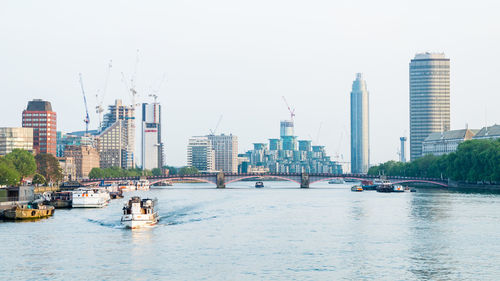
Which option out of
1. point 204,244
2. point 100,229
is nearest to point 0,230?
point 100,229

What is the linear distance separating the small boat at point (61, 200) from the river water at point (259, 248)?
21.2 metres

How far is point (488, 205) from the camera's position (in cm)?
13012

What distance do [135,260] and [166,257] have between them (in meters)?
3.06

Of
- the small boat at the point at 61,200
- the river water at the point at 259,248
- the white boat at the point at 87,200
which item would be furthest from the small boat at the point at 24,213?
the white boat at the point at 87,200

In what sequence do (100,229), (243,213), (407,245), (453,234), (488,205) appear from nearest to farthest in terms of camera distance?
1. (407,245)
2. (453,234)
3. (100,229)
4. (243,213)
5. (488,205)

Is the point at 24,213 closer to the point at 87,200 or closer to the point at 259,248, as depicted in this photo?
the point at 87,200

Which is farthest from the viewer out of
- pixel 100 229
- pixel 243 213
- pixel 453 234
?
pixel 243 213

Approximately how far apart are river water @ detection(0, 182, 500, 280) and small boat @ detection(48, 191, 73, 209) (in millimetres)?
21179

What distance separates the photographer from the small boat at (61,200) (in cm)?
13312

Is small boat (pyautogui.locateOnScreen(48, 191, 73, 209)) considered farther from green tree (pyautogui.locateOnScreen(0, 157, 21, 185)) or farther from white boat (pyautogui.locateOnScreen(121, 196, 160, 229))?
white boat (pyautogui.locateOnScreen(121, 196, 160, 229))

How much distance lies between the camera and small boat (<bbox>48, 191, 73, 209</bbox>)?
437 feet

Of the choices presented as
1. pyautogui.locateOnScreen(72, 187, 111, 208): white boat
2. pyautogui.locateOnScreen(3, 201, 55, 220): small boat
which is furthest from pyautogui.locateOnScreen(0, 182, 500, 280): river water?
pyautogui.locateOnScreen(72, 187, 111, 208): white boat

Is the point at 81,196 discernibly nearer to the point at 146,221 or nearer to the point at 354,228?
the point at 146,221

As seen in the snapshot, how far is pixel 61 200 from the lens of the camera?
13612 cm
